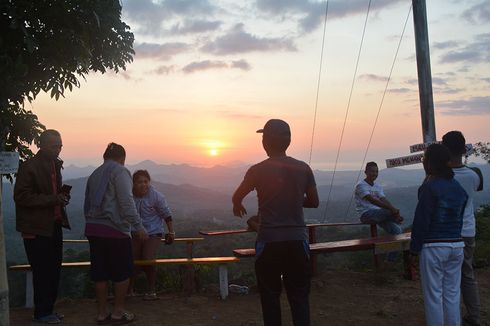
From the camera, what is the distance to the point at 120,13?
4.37 metres

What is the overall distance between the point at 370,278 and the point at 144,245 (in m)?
3.45

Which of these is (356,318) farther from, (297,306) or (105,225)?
(105,225)

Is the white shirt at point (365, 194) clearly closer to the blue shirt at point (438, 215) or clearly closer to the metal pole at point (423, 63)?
the metal pole at point (423, 63)

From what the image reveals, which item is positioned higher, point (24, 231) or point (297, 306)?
point (24, 231)

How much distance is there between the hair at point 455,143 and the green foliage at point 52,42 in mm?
3226

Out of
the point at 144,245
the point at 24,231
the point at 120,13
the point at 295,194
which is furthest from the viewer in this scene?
the point at 144,245

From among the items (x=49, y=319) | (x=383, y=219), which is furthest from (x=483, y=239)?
(x=49, y=319)

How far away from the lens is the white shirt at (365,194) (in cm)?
745

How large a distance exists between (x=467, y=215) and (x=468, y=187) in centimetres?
27

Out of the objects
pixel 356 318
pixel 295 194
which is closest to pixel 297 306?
pixel 295 194

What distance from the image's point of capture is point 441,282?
3.91 m

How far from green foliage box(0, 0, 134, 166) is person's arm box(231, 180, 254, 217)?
5.84ft

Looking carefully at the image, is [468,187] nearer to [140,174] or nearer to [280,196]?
[280,196]

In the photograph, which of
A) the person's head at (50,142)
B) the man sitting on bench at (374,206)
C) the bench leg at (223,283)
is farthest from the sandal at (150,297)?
the man sitting on bench at (374,206)
